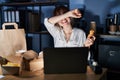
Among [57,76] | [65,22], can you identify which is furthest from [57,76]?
[65,22]

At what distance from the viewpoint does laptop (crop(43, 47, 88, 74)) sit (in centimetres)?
150

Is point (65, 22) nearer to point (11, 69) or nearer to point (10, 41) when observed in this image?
point (10, 41)

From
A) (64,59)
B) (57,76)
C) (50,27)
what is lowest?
(57,76)

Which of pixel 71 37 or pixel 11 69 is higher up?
pixel 71 37

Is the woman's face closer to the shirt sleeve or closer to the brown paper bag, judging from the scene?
the shirt sleeve

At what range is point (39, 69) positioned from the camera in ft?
5.45

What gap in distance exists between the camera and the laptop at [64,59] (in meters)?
1.50

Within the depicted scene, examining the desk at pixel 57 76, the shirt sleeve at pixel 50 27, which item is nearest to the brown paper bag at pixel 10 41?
the shirt sleeve at pixel 50 27

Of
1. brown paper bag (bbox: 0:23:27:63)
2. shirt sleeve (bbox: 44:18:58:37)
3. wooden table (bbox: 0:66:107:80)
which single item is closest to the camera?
wooden table (bbox: 0:66:107:80)

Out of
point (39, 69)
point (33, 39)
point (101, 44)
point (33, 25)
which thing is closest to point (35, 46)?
point (33, 39)

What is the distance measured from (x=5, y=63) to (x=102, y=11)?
1875 millimetres

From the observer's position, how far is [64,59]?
151 cm

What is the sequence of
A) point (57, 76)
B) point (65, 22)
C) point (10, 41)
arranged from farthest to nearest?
point (65, 22) → point (10, 41) → point (57, 76)

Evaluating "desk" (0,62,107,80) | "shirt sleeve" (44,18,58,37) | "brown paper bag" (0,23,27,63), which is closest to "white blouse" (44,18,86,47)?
"shirt sleeve" (44,18,58,37)
